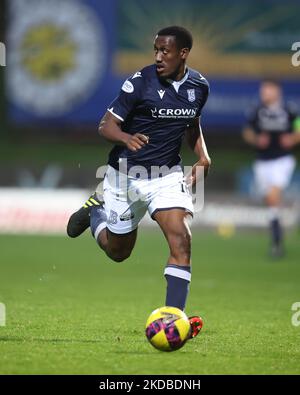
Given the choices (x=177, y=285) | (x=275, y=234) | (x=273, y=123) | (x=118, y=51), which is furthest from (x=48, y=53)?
(x=177, y=285)

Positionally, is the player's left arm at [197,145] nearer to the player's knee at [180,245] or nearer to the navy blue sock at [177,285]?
the player's knee at [180,245]

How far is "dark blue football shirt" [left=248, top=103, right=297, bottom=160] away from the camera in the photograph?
51.4 ft

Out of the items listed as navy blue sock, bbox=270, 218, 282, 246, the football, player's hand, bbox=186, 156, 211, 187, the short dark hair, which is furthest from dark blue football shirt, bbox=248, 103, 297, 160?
the football

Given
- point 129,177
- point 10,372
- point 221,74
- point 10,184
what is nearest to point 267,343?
point 129,177

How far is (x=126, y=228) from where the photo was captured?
7934mm

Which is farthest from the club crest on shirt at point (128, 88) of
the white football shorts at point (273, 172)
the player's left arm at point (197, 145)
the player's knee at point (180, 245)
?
the white football shorts at point (273, 172)

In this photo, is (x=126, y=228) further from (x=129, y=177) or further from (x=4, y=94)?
(x=4, y=94)

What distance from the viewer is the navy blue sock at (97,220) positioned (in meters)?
8.48

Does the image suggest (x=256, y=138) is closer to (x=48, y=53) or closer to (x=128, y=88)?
(x=48, y=53)

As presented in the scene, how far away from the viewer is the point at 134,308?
9.16 meters

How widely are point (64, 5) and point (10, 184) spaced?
402 centimetres

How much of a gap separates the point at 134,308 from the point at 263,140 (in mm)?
6941

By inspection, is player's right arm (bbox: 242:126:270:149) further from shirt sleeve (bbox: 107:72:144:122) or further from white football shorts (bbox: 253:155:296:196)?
shirt sleeve (bbox: 107:72:144:122)

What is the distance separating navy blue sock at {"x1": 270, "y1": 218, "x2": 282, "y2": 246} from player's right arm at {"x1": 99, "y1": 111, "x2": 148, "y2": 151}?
24.8ft
